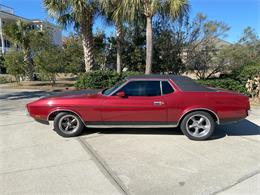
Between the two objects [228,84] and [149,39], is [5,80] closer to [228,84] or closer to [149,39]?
[149,39]

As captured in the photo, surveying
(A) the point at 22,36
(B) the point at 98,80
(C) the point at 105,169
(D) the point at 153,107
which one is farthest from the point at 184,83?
(A) the point at 22,36

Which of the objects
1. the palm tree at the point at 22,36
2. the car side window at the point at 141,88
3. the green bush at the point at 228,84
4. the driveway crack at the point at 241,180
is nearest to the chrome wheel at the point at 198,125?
the car side window at the point at 141,88

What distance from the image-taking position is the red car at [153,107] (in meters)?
5.21

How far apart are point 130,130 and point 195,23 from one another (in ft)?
37.5

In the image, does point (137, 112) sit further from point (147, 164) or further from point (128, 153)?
point (147, 164)

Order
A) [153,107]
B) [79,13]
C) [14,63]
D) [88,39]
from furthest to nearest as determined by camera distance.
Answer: [14,63], [88,39], [79,13], [153,107]

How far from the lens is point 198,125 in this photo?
17.4ft

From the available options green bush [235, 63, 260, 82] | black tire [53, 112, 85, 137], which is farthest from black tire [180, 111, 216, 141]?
green bush [235, 63, 260, 82]

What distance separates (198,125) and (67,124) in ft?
9.65

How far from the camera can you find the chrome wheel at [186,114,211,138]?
17.3 feet

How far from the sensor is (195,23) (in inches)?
596

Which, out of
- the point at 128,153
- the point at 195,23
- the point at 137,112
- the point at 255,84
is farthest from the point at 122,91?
the point at 195,23

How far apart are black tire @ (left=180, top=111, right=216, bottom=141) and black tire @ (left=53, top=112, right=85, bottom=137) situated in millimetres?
2322

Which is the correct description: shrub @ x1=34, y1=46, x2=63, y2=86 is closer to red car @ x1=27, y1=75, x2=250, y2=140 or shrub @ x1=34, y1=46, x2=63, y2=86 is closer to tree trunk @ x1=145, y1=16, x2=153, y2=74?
tree trunk @ x1=145, y1=16, x2=153, y2=74
